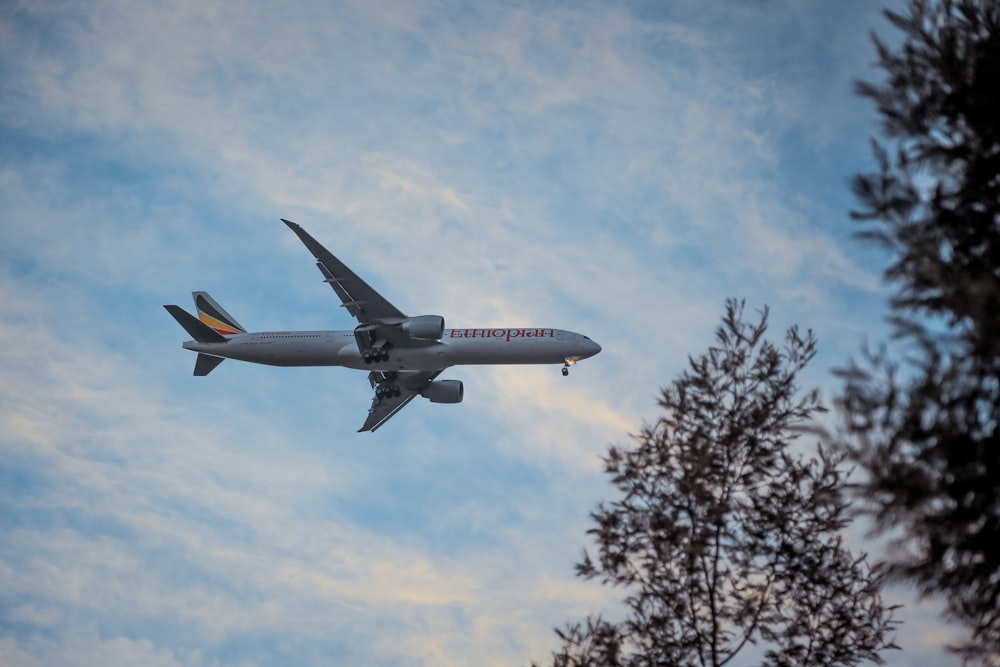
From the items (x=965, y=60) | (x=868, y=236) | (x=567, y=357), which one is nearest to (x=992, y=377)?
(x=868, y=236)

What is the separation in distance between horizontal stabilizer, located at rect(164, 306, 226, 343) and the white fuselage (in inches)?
23.5

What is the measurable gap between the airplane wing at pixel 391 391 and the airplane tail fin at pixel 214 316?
480 inches

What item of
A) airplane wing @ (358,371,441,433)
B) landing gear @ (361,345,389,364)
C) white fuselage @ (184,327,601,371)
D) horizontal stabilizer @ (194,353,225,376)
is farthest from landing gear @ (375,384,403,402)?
horizontal stabilizer @ (194,353,225,376)

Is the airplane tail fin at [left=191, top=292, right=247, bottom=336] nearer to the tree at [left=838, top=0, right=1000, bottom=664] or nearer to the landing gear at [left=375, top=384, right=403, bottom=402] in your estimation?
the landing gear at [left=375, top=384, right=403, bottom=402]

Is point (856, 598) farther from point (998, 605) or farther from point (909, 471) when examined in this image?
point (909, 471)

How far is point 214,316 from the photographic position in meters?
78.9

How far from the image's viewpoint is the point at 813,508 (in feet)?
69.7

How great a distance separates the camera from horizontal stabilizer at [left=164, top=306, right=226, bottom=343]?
71438mm

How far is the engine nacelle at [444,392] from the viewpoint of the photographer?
7444cm

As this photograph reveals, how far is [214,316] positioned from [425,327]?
82.1 ft

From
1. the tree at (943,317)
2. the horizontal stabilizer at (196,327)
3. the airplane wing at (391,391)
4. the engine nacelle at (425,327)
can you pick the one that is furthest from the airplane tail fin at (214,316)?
the tree at (943,317)

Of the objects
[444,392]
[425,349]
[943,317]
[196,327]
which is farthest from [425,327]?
[943,317]

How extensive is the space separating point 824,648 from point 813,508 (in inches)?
119

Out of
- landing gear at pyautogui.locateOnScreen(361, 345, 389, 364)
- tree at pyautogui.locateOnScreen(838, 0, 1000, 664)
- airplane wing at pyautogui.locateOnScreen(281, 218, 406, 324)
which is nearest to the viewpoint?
tree at pyautogui.locateOnScreen(838, 0, 1000, 664)
